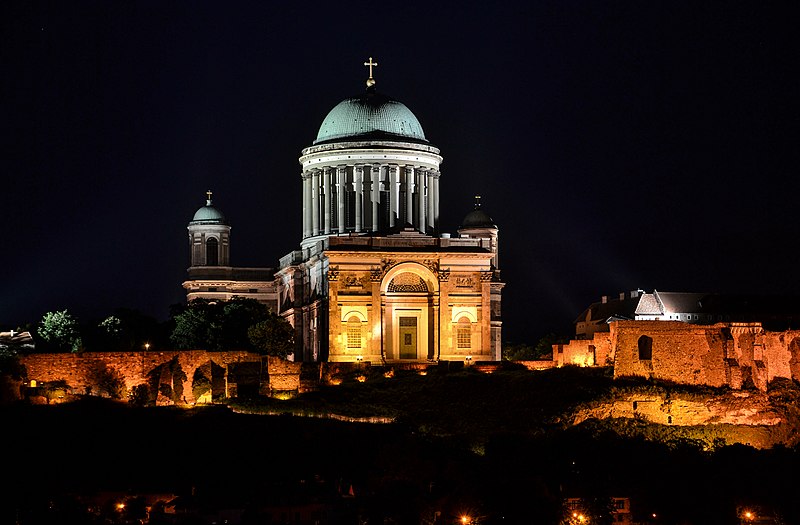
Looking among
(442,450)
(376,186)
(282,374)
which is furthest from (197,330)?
(442,450)

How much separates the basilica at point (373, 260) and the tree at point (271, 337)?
9.32ft

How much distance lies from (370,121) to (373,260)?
38.8 ft

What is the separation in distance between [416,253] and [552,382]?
19.5 metres

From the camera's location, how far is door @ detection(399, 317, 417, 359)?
10556 cm

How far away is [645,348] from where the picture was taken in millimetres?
88125

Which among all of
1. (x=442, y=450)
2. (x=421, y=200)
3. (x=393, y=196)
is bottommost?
Result: (x=442, y=450)

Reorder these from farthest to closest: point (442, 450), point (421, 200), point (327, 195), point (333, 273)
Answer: point (327, 195) → point (421, 200) → point (333, 273) → point (442, 450)

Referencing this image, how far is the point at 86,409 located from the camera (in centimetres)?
8394

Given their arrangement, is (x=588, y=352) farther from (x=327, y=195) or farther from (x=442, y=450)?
(x=327, y=195)

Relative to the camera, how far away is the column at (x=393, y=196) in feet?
367

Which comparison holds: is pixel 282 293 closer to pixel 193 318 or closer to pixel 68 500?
pixel 193 318

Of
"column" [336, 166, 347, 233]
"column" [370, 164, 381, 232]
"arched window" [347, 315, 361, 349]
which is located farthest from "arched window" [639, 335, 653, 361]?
"column" [336, 166, 347, 233]

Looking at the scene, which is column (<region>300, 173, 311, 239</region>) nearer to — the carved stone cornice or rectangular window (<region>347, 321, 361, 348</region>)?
the carved stone cornice

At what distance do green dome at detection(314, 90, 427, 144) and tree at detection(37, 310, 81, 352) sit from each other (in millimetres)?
19939
